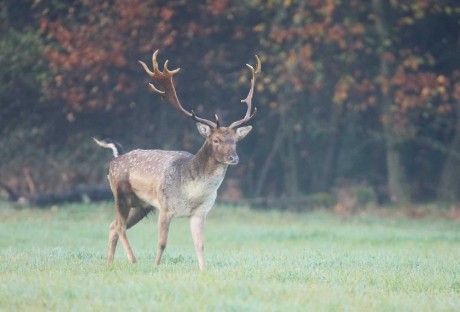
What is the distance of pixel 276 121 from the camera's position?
23.8 m

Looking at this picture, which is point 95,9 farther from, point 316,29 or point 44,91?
point 316,29

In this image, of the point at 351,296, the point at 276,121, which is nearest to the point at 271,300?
the point at 351,296

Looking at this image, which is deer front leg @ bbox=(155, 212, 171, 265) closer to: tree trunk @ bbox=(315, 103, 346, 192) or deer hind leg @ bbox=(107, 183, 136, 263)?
deer hind leg @ bbox=(107, 183, 136, 263)

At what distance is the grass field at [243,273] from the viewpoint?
804cm

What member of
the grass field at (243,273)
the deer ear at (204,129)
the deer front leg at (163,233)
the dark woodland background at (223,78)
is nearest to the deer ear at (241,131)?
the deer ear at (204,129)

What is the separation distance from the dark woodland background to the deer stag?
10.3 meters

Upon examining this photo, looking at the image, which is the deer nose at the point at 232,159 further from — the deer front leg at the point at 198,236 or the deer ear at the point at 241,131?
the deer front leg at the point at 198,236

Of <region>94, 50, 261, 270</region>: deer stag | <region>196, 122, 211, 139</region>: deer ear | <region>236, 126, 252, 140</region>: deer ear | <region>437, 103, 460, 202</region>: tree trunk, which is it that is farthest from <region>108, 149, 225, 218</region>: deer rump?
<region>437, 103, 460, 202</region>: tree trunk

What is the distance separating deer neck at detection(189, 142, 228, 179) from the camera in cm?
1080

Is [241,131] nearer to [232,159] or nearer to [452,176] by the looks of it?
[232,159]

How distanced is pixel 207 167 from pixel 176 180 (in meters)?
0.38

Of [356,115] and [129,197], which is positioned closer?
[129,197]

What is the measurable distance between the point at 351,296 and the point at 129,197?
3.67 m

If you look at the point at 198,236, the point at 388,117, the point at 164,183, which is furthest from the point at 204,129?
the point at 388,117
